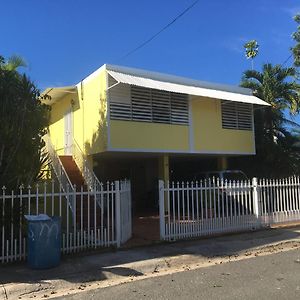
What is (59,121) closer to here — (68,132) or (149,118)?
(68,132)

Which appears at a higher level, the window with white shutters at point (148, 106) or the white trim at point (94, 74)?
the white trim at point (94, 74)

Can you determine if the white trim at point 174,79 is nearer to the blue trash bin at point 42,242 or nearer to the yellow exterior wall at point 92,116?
the yellow exterior wall at point 92,116

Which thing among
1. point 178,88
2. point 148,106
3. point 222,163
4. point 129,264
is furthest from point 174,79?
point 129,264

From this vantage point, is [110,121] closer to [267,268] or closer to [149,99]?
[149,99]

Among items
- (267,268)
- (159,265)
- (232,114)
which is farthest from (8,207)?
(232,114)

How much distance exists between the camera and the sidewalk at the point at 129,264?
725 cm

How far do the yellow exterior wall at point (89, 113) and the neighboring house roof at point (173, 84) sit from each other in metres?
0.44

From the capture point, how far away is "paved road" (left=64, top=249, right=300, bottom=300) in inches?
253

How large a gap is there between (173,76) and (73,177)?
5760mm

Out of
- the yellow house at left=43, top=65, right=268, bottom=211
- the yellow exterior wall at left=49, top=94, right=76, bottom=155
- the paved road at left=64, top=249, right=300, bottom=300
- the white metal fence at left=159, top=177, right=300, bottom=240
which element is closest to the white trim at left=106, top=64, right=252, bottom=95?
the yellow house at left=43, top=65, right=268, bottom=211

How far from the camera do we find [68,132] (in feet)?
64.9

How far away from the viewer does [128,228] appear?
37.4ft

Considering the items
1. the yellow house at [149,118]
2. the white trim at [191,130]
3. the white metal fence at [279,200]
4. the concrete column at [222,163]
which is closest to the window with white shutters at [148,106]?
the yellow house at [149,118]

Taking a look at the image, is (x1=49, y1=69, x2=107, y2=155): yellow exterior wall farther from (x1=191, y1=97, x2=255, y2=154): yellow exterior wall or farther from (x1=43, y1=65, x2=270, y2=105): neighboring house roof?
(x1=191, y1=97, x2=255, y2=154): yellow exterior wall
